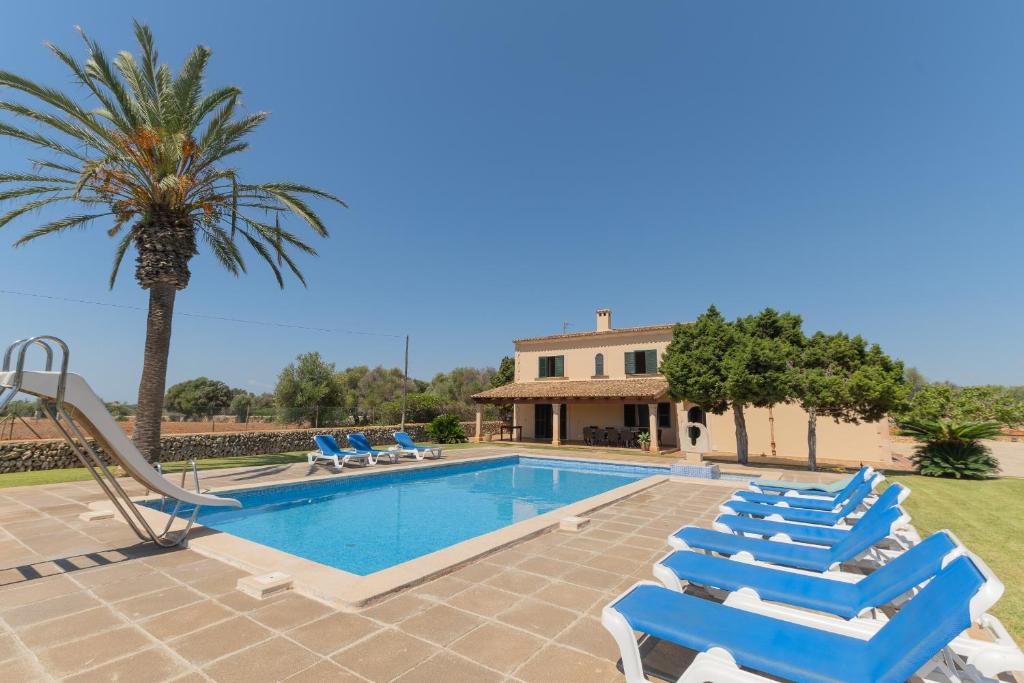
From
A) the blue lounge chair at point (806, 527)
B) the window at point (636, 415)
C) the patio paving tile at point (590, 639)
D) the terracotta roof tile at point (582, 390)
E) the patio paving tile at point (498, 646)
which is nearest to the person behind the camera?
the patio paving tile at point (498, 646)

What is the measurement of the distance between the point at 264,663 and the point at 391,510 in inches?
277

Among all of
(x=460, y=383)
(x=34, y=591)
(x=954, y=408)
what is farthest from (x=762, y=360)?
(x=460, y=383)

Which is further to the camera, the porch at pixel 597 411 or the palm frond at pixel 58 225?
the porch at pixel 597 411

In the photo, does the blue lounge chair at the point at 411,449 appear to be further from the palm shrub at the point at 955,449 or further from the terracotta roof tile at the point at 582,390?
the palm shrub at the point at 955,449

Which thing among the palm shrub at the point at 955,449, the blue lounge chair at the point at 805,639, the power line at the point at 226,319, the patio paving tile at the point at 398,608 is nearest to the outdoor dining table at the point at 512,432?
the power line at the point at 226,319

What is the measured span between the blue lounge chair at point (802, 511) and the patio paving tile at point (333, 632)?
5.12 metres

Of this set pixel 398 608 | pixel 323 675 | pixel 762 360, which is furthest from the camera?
pixel 762 360

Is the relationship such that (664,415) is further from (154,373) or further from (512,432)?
(154,373)

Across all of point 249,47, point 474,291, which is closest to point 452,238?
point 474,291

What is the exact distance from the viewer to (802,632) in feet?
8.27

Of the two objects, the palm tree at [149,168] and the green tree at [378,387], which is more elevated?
the palm tree at [149,168]

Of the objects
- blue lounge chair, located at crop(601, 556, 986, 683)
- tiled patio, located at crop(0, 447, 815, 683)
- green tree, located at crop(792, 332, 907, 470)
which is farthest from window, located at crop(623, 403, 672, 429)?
blue lounge chair, located at crop(601, 556, 986, 683)

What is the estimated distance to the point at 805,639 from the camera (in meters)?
2.45

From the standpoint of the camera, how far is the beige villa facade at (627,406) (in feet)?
62.6
